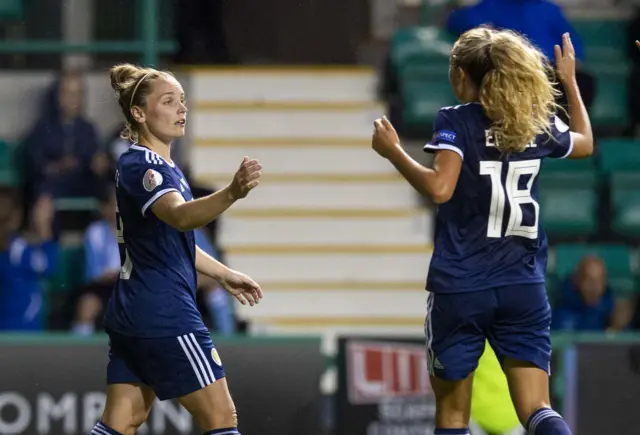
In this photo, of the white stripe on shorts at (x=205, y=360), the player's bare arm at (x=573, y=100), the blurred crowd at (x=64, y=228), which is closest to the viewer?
the white stripe on shorts at (x=205, y=360)

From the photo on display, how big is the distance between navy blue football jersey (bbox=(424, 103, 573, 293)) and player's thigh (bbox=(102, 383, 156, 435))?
114 cm

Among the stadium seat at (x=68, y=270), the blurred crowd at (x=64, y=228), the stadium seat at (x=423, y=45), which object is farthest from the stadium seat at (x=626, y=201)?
the stadium seat at (x=68, y=270)

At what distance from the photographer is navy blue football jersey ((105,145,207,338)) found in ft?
16.9

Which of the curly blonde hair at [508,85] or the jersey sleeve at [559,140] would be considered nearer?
the curly blonde hair at [508,85]

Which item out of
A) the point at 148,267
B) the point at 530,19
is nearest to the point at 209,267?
the point at 148,267

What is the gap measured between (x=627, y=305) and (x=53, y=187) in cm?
394

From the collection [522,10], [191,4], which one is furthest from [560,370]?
Answer: [191,4]

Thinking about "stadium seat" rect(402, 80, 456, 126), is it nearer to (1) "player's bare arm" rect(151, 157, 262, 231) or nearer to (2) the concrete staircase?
(2) the concrete staircase

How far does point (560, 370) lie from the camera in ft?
26.3

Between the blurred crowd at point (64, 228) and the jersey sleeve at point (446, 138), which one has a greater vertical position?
the jersey sleeve at point (446, 138)

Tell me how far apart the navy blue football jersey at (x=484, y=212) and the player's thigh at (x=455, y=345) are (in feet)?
0.19

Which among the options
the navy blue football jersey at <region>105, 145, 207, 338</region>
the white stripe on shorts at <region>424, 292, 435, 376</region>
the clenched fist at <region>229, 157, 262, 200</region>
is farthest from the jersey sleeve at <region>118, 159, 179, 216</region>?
the white stripe on shorts at <region>424, 292, 435, 376</region>

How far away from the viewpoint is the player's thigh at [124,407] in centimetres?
523

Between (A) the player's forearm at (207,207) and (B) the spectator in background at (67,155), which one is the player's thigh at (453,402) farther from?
(B) the spectator in background at (67,155)
